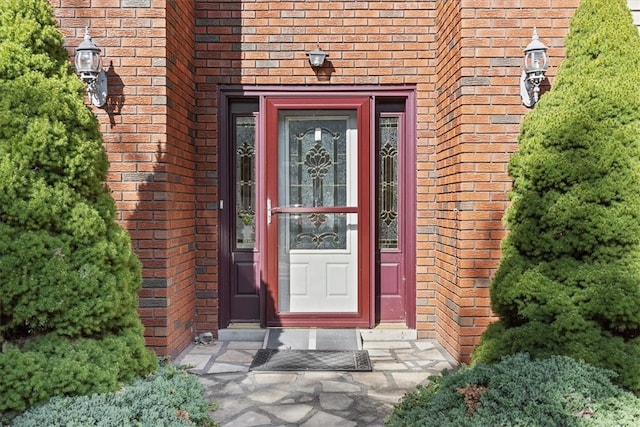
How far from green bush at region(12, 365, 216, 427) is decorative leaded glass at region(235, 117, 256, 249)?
7.96ft

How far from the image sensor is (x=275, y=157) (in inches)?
181

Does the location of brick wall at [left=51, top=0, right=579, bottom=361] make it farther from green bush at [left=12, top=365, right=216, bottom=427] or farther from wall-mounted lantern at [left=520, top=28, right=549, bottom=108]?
green bush at [left=12, top=365, right=216, bottom=427]

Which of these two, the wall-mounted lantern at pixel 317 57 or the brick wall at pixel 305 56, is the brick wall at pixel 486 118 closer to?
the brick wall at pixel 305 56

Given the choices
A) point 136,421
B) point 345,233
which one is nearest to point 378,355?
point 345,233

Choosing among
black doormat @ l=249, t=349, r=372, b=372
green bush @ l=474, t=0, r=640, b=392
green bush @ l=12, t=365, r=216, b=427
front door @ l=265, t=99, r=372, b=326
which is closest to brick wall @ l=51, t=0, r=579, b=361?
front door @ l=265, t=99, r=372, b=326

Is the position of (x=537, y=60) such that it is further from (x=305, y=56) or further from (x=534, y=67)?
(x=305, y=56)

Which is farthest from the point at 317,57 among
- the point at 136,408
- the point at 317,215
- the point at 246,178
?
the point at 136,408

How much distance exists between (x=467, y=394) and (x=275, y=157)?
9.75 feet

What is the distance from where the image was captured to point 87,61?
3.43 m

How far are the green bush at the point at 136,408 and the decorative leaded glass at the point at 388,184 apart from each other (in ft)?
9.03

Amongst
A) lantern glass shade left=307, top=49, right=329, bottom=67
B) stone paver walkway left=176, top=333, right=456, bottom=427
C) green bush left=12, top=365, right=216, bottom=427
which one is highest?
lantern glass shade left=307, top=49, right=329, bottom=67

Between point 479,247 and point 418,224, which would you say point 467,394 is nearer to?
point 479,247

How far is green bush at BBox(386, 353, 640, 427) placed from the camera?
1953 millimetres

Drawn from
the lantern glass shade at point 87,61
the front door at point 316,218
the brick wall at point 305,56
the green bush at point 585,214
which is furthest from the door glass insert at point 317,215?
the green bush at point 585,214
